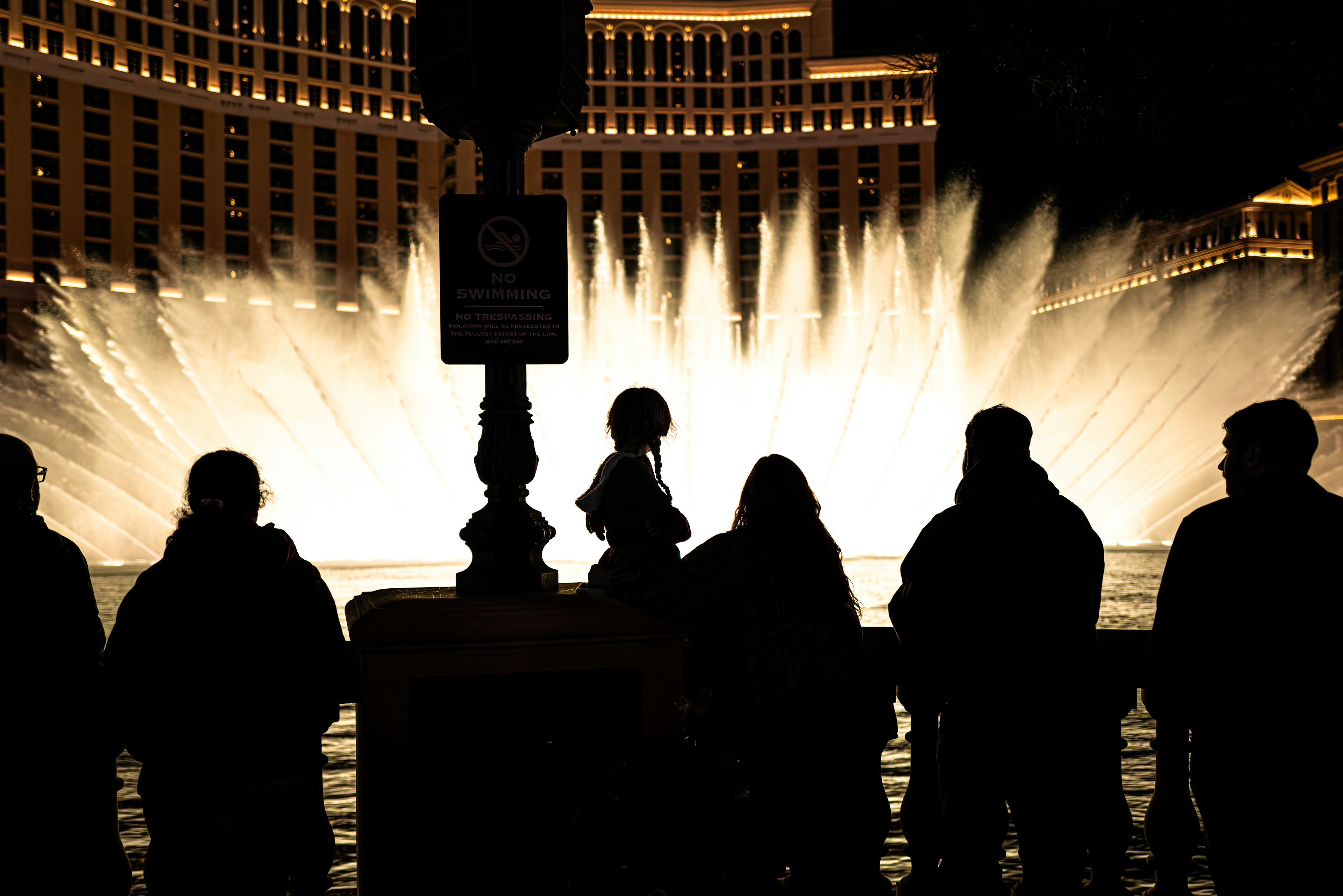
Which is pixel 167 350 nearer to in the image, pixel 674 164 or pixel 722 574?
pixel 674 164

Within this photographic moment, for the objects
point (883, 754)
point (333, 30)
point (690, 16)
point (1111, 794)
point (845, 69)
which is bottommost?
point (883, 754)

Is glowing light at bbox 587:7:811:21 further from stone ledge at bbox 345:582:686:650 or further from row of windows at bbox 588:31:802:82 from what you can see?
stone ledge at bbox 345:582:686:650

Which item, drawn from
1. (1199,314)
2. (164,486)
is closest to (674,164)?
(1199,314)

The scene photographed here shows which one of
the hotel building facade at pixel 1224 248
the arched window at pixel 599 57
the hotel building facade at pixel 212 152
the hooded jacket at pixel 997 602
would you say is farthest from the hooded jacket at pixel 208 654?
the arched window at pixel 599 57

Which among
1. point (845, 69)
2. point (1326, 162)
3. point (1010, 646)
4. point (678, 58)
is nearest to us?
point (1010, 646)

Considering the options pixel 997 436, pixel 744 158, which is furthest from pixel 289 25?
pixel 997 436

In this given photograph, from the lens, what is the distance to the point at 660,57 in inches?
3974

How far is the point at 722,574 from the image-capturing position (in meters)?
2.91

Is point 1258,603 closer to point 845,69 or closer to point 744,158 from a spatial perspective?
point 744,158

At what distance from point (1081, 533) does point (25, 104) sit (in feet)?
290

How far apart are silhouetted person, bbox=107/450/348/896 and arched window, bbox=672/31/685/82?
103875 mm

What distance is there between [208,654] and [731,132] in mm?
101562

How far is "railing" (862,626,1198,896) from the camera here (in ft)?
11.1

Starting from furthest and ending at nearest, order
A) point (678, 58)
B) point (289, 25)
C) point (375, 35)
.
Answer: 1. point (678, 58)
2. point (375, 35)
3. point (289, 25)
